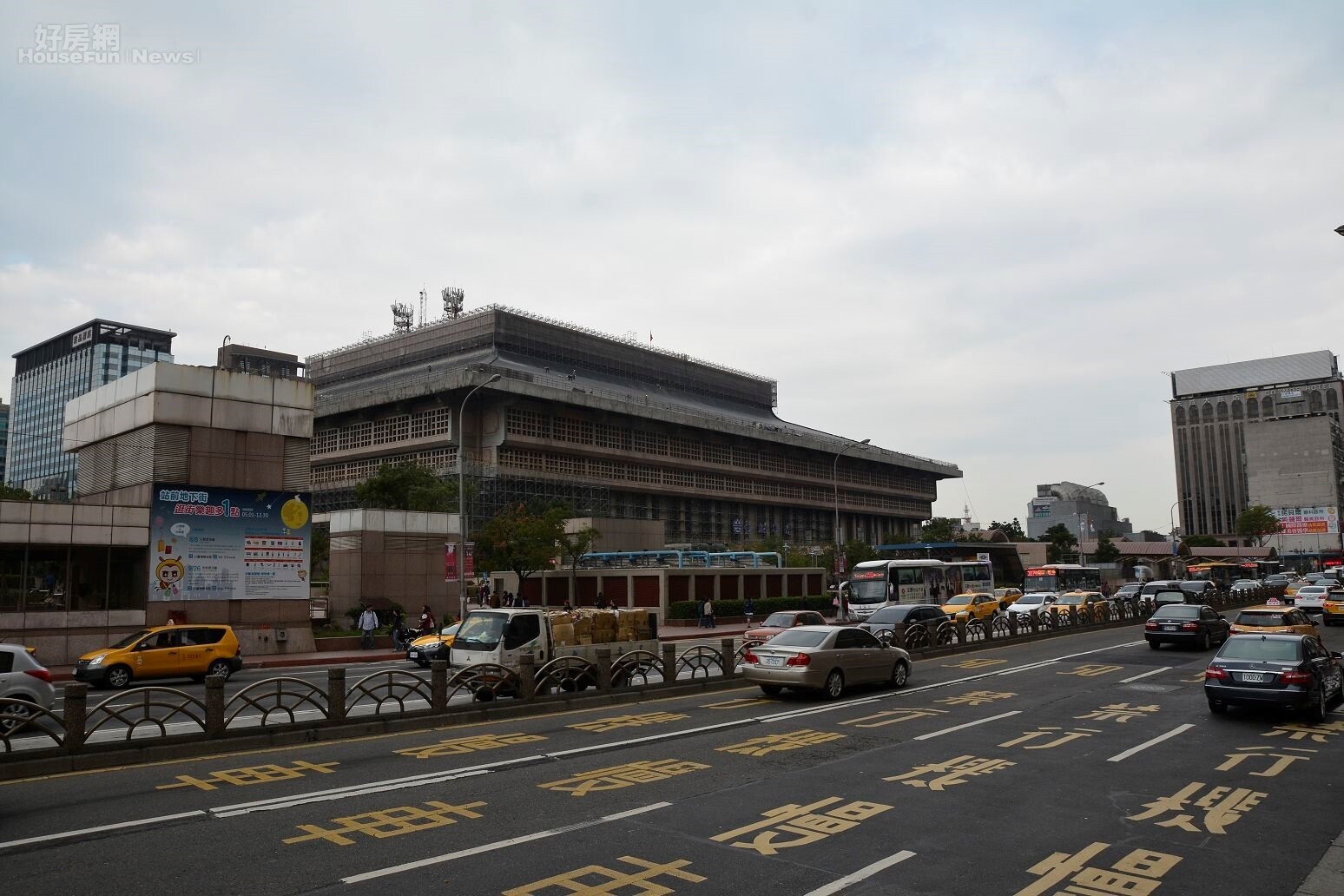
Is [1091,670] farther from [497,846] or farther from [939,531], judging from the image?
[939,531]

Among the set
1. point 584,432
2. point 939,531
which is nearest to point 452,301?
point 584,432

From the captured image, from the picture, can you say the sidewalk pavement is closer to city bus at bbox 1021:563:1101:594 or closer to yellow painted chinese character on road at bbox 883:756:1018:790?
yellow painted chinese character on road at bbox 883:756:1018:790

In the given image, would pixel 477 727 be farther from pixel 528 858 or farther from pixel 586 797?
pixel 528 858

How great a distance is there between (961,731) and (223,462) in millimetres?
25652

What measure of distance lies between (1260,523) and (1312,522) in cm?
1361

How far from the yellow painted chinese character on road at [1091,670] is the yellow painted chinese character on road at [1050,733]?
8.75 meters

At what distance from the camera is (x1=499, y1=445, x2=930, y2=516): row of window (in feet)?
260

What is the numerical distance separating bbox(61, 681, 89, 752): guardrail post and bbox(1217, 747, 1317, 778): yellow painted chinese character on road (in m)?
15.2

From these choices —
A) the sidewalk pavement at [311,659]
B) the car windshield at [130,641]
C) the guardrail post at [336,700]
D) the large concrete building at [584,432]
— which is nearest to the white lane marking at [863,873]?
the guardrail post at [336,700]

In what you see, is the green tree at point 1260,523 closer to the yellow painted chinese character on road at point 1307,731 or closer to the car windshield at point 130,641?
the yellow painted chinese character on road at point 1307,731

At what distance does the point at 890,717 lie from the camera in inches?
674

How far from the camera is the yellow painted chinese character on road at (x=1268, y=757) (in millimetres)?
12477

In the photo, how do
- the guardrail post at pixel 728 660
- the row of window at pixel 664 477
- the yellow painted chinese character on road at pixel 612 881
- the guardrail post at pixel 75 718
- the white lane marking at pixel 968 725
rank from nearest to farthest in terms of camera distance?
the yellow painted chinese character on road at pixel 612 881 < the guardrail post at pixel 75 718 < the white lane marking at pixel 968 725 < the guardrail post at pixel 728 660 < the row of window at pixel 664 477

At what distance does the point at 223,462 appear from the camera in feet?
103
